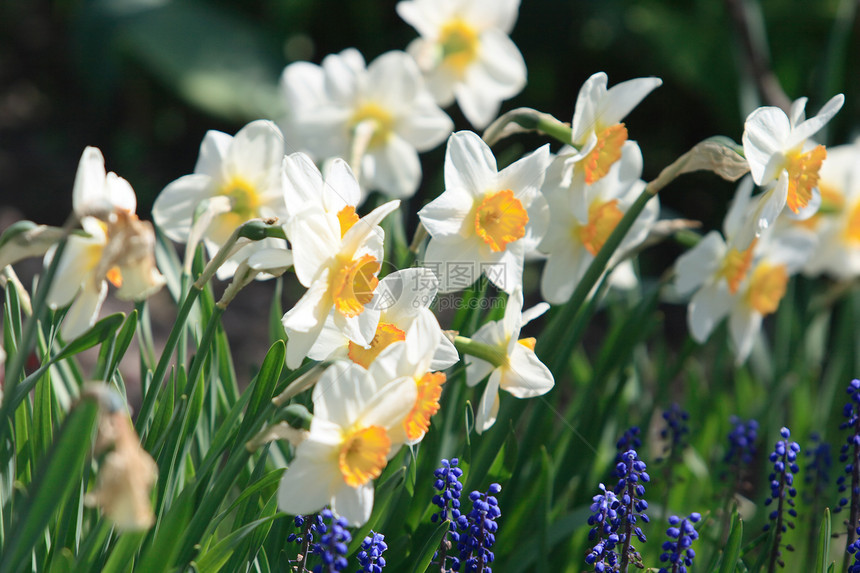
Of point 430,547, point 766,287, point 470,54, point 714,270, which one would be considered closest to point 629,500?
point 430,547

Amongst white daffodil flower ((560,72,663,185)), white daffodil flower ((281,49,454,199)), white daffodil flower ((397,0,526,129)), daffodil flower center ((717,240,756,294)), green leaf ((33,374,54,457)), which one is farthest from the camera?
white daffodil flower ((397,0,526,129))

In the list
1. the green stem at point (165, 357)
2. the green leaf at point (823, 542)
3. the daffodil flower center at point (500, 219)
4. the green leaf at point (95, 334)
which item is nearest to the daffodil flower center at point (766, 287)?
the green leaf at point (823, 542)

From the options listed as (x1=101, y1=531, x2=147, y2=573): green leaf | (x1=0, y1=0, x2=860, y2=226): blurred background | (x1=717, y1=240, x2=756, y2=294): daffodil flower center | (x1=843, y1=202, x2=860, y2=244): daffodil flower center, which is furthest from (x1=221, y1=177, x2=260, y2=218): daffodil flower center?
(x1=0, y1=0, x2=860, y2=226): blurred background

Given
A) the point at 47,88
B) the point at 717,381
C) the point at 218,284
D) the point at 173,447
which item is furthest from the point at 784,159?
the point at 47,88

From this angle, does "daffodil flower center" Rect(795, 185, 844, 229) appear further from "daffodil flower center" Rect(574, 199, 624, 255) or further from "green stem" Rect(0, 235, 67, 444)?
"green stem" Rect(0, 235, 67, 444)

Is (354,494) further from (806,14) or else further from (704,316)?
(806,14)

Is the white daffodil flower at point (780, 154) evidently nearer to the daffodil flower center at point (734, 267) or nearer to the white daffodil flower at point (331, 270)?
the daffodil flower center at point (734, 267)
